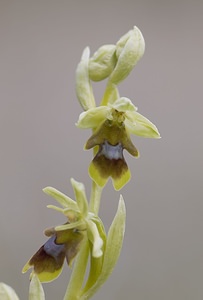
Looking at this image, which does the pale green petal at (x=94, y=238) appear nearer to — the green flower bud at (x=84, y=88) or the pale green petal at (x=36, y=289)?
the pale green petal at (x=36, y=289)

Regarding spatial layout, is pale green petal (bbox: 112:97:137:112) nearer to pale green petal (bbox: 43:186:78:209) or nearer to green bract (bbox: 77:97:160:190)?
green bract (bbox: 77:97:160:190)

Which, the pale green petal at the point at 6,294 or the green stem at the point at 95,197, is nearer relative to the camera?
the pale green petal at the point at 6,294

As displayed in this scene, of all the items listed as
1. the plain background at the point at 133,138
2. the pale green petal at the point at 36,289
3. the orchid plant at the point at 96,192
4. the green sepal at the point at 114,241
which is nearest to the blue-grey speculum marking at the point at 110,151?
the orchid plant at the point at 96,192

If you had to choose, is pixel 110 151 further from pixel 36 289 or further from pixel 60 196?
pixel 36 289

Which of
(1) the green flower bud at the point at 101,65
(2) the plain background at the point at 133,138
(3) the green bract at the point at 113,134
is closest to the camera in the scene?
(3) the green bract at the point at 113,134

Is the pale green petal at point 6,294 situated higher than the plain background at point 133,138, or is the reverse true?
the plain background at point 133,138

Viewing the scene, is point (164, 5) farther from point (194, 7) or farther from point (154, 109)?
point (154, 109)

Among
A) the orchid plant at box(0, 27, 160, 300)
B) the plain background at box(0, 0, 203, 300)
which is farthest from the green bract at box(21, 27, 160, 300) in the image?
the plain background at box(0, 0, 203, 300)

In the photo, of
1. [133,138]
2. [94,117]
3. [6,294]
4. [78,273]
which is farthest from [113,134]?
[133,138]
